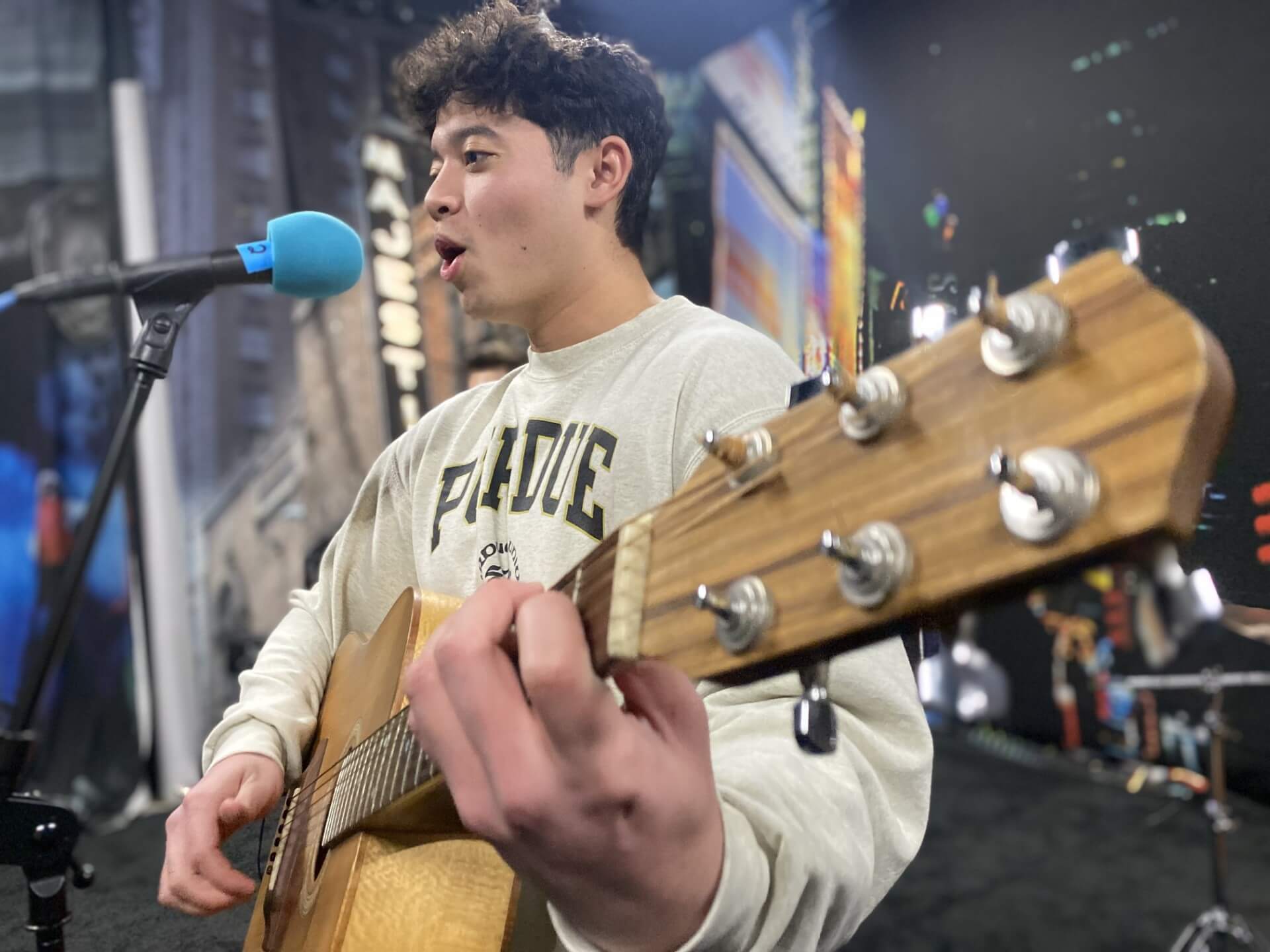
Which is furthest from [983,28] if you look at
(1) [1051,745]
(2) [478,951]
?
(1) [1051,745]

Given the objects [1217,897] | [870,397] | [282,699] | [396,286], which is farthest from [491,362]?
[1217,897]

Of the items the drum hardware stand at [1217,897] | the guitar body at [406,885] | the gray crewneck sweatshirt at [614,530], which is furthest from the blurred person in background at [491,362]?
the drum hardware stand at [1217,897]

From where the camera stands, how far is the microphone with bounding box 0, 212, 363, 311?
990 mm

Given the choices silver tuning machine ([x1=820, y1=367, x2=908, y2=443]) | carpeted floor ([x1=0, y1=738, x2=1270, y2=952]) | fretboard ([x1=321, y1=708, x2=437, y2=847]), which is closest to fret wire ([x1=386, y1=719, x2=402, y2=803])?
fretboard ([x1=321, y1=708, x2=437, y2=847])

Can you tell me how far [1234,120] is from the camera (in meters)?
0.92

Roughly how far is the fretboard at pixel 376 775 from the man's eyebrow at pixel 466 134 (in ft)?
1.90

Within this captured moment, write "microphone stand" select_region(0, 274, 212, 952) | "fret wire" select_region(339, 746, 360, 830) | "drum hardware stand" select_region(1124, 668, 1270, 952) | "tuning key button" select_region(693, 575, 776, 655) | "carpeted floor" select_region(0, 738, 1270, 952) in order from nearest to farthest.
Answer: "tuning key button" select_region(693, 575, 776, 655) → "fret wire" select_region(339, 746, 360, 830) → "microphone stand" select_region(0, 274, 212, 952) → "drum hardware stand" select_region(1124, 668, 1270, 952) → "carpeted floor" select_region(0, 738, 1270, 952)

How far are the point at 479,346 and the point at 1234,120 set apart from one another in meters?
0.88

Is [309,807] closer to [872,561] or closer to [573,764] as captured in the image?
[573,764]

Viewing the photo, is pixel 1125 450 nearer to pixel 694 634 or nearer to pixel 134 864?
pixel 694 634

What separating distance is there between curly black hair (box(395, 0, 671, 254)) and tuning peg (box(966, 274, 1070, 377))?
26.8 inches

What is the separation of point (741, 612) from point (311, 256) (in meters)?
0.74

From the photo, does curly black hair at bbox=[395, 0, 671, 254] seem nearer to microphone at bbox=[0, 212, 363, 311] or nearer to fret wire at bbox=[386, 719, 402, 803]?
microphone at bbox=[0, 212, 363, 311]

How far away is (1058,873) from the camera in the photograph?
3162 millimetres
